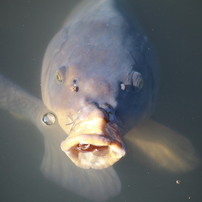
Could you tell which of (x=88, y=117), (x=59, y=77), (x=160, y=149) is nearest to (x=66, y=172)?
(x=160, y=149)

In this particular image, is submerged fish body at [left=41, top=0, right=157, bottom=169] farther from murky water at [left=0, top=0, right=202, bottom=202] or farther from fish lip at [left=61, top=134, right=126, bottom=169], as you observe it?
murky water at [left=0, top=0, right=202, bottom=202]

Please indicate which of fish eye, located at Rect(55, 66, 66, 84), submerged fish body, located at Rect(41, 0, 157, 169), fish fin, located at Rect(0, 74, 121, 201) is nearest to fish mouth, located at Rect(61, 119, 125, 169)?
submerged fish body, located at Rect(41, 0, 157, 169)

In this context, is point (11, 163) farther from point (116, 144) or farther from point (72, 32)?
point (116, 144)

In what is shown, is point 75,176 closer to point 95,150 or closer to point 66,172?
point 66,172

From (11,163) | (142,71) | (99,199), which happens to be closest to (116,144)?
(142,71)

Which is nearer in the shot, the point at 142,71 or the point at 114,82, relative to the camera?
the point at 114,82

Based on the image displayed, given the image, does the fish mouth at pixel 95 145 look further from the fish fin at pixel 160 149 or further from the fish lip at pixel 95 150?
the fish fin at pixel 160 149
